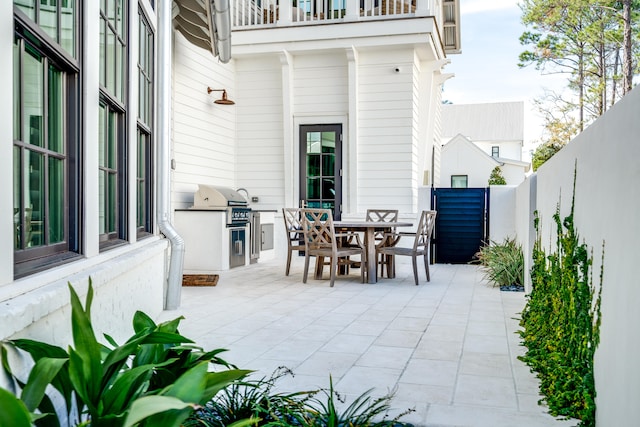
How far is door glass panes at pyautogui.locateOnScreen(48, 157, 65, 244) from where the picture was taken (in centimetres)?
253

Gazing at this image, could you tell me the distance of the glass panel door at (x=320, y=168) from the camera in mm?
10047

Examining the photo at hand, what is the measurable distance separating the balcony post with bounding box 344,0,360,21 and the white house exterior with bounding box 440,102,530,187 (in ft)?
56.8

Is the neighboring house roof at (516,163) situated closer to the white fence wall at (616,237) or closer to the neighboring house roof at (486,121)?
the neighboring house roof at (486,121)

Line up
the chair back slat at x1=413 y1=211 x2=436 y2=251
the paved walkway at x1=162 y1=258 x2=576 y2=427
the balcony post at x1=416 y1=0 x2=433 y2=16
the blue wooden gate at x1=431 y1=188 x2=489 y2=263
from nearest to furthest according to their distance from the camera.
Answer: the paved walkway at x1=162 y1=258 x2=576 y2=427
the chair back slat at x1=413 y1=211 x2=436 y2=251
the balcony post at x1=416 y1=0 x2=433 y2=16
the blue wooden gate at x1=431 y1=188 x2=489 y2=263

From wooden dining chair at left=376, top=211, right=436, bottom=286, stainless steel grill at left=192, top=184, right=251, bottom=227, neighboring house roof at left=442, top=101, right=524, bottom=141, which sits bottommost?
wooden dining chair at left=376, top=211, right=436, bottom=286

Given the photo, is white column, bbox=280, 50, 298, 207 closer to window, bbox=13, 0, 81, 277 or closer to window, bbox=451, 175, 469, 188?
window, bbox=13, 0, 81, 277

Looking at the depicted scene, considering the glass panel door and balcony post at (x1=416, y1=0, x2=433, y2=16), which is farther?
the glass panel door

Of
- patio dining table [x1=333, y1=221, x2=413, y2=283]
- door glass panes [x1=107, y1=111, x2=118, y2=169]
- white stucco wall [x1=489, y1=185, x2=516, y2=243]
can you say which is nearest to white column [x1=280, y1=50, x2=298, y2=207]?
patio dining table [x1=333, y1=221, x2=413, y2=283]

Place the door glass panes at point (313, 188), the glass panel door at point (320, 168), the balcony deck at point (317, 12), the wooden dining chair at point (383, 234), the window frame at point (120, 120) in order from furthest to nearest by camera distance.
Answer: the door glass panes at point (313, 188) < the glass panel door at point (320, 168) < the balcony deck at point (317, 12) < the wooden dining chair at point (383, 234) < the window frame at point (120, 120)

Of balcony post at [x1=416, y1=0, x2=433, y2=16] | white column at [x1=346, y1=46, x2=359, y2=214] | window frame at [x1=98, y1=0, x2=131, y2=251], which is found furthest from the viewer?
white column at [x1=346, y1=46, x2=359, y2=214]

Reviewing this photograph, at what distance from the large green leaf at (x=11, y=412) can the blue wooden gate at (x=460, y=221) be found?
8.87 m

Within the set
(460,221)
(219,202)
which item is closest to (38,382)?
(219,202)

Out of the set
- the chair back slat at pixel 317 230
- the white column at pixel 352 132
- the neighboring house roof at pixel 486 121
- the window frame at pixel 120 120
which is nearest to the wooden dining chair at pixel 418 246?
the chair back slat at pixel 317 230

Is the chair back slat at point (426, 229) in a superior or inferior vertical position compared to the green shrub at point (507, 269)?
superior
